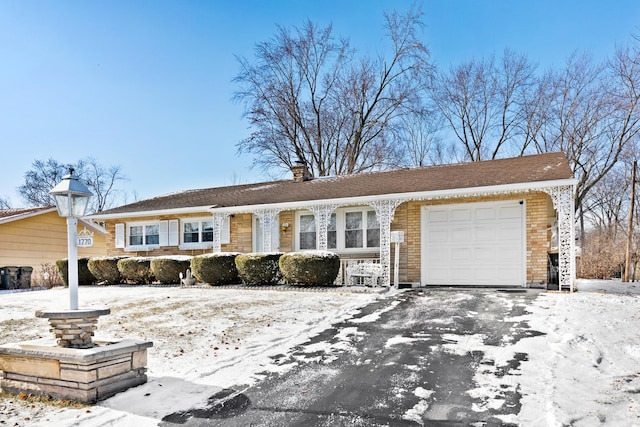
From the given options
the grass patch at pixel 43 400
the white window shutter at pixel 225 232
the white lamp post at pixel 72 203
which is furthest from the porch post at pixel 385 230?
the grass patch at pixel 43 400

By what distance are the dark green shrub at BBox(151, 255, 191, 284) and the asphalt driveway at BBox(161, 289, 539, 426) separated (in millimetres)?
8221

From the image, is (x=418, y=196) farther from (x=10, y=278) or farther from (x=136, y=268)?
(x=10, y=278)

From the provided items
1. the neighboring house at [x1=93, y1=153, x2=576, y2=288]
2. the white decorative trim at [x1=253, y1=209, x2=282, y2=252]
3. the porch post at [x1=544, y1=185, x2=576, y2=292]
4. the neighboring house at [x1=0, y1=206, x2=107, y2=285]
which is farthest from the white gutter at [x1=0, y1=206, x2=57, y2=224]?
the porch post at [x1=544, y1=185, x2=576, y2=292]

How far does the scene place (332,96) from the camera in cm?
2920

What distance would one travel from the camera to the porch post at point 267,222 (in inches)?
575

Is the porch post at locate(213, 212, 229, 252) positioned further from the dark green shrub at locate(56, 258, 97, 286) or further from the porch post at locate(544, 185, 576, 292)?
the porch post at locate(544, 185, 576, 292)

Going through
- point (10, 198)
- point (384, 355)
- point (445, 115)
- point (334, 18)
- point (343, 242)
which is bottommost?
point (384, 355)

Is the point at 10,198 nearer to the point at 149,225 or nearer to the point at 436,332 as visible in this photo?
the point at 149,225

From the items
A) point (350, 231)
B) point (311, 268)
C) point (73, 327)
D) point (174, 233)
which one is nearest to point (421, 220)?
point (350, 231)

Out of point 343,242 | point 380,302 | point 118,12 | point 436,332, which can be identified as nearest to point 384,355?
point 436,332

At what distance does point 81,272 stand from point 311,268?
30.2 feet

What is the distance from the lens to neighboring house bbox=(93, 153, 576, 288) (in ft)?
37.9

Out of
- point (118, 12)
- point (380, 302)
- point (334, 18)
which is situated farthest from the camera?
point (334, 18)

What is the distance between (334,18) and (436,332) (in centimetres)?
2491
